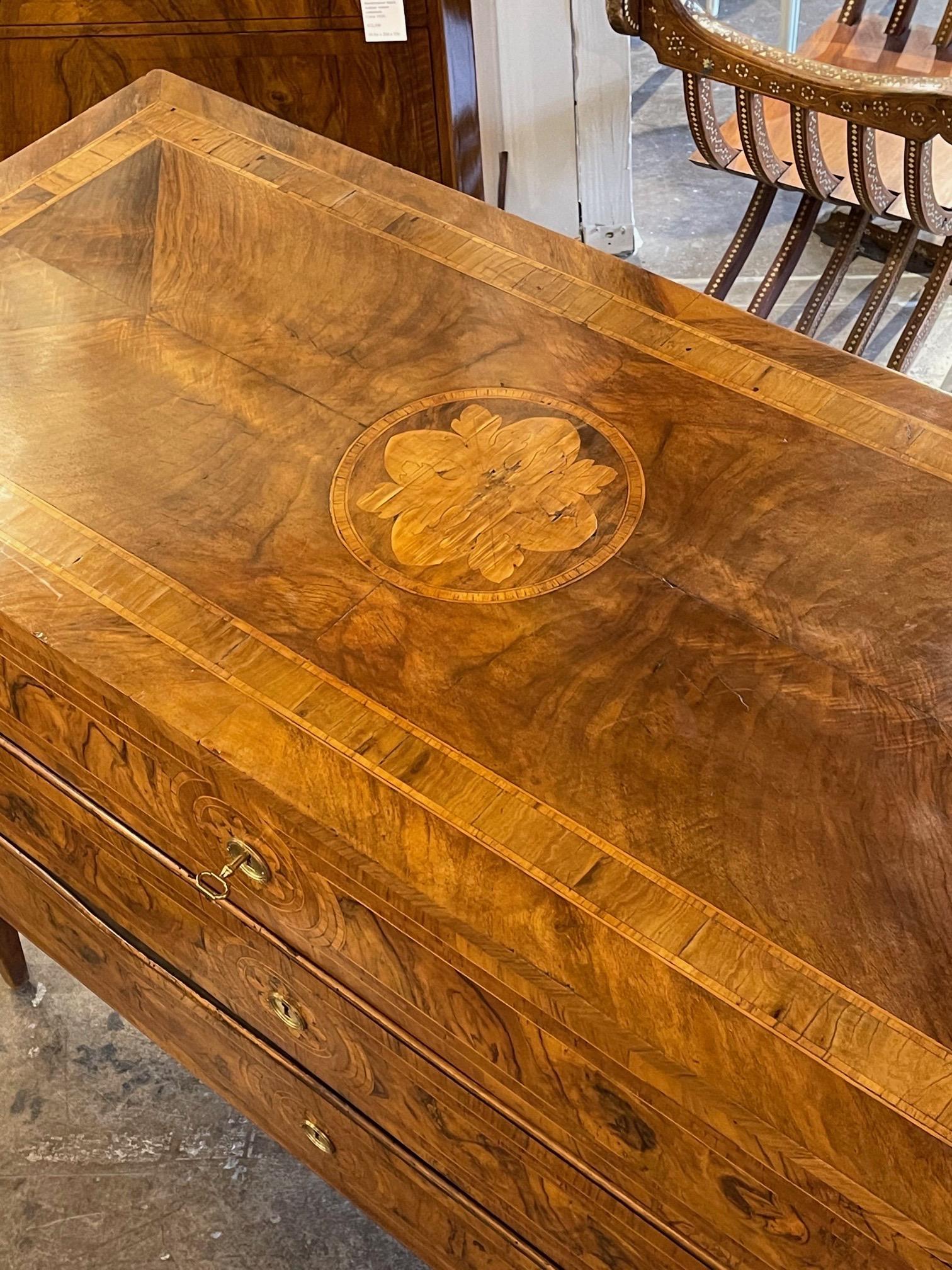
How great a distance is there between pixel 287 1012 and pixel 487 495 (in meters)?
0.54

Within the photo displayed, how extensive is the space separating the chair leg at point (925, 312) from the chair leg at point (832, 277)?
0.13 metres

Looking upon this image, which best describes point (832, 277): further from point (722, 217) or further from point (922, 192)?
point (722, 217)

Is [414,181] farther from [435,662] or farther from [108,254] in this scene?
[435,662]

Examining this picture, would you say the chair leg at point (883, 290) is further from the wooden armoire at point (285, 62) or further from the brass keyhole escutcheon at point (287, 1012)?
the brass keyhole escutcheon at point (287, 1012)

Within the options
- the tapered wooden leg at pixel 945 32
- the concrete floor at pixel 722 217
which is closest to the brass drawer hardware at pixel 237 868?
the tapered wooden leg at pixel 945 32

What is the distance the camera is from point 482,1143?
4.21 ft

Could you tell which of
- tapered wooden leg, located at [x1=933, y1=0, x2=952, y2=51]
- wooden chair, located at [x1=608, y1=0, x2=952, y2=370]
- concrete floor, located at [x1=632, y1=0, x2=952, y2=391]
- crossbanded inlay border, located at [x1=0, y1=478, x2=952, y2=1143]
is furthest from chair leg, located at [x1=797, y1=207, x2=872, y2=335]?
crossbanded inlay border, located at [x1=0, y1=478, x2=952, y2=1143]

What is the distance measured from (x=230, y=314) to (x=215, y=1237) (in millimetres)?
1129

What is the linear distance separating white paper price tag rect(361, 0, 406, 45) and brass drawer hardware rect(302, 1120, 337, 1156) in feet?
5.16

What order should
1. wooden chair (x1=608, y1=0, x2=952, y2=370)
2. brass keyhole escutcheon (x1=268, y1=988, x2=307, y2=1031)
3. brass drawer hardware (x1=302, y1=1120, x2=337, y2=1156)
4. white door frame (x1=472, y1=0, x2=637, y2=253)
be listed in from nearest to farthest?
1. brass keyhole escutcheon (x1=268, y1=988, x2=307, y2=1031)
2. brass drawer hardware (x1=302, y1=1120, x2=337, y2=1156)
3. wooden chair (x1=608, y1=0, x2=952, y2=370)
4. white door frame (x1=472, y1=0, x2=637, y2=253)

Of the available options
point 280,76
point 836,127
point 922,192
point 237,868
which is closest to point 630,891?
point 237,868

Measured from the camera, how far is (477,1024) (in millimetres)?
1138

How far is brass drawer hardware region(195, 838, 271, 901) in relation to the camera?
4.03 feet

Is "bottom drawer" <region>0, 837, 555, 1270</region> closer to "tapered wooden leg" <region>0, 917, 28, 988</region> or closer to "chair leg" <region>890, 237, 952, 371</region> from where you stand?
"tapered wooden leg" <region>0, 917, 28, 988</region>
